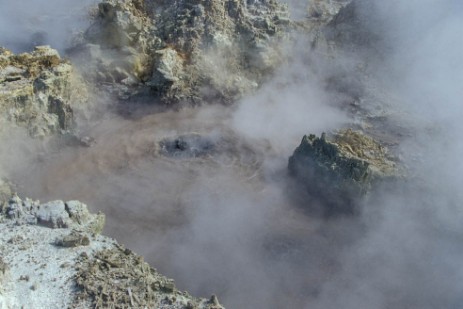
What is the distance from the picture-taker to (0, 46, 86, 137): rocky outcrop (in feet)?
40.1

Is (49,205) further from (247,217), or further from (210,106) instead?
(210,106)

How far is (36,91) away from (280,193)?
6.36 m

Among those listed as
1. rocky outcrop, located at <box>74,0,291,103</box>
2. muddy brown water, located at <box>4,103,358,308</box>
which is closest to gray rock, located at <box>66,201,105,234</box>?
muddy brown water, located at <box>4,103,358,308</box>

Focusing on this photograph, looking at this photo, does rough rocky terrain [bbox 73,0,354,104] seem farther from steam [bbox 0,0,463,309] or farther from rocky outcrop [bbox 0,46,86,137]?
rocky outcrop [bbox 0,46,86,137]

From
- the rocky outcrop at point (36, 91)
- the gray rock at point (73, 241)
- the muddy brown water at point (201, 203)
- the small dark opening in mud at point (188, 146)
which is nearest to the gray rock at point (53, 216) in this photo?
the gray rock at point (73, 241)

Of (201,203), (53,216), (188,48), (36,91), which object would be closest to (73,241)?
(53,216)

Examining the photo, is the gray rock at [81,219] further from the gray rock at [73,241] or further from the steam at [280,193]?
the steam at [280,193]

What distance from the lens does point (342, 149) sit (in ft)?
38.6

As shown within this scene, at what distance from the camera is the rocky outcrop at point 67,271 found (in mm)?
7055

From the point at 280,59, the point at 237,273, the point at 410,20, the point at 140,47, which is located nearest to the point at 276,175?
the point at 237,273

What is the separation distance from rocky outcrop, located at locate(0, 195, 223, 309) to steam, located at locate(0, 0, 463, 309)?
1982 mm

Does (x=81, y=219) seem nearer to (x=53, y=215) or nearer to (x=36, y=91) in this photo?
(x=53, y=215)

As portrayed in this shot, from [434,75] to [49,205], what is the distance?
40.3 ft

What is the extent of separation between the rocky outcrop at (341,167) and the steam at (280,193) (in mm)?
315
